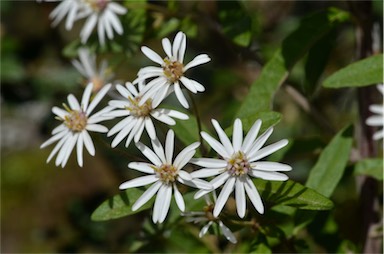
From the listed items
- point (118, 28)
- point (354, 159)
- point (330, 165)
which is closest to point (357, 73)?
point (330, 165)

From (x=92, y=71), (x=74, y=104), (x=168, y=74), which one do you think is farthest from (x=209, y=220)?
(x=92, y=71)

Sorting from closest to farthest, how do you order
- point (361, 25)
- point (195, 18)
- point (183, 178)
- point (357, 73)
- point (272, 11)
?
1. point (183, 178)
2. point (357, 73)
3. point (361, 25)
4. point (195, 18)
5. point (272, 11)

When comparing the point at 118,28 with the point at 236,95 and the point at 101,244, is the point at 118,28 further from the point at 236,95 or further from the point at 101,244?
the point at 101,244

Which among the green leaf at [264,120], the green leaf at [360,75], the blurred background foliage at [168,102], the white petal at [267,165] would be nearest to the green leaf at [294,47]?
the blurred background foliage at [168,102]

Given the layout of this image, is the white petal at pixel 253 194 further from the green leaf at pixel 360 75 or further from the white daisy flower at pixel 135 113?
the green leaf at pixel 360 75

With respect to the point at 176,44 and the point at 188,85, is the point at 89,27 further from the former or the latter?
the point at 188,85

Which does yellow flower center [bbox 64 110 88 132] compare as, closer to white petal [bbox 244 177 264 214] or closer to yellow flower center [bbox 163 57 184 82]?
yellow flower center [bbox 163 57 184 82]
